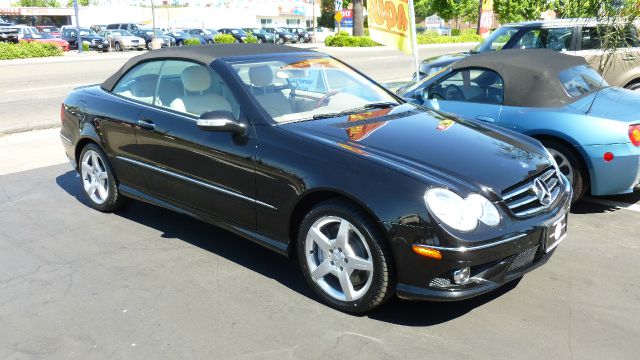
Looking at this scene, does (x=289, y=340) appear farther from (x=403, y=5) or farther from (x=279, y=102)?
(x=403, y=5)

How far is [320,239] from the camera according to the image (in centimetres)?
358

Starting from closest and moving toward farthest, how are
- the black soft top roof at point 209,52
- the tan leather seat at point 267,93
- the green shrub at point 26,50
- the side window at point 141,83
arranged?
the tan leather seat at point 267,93
the black soft top roof at point 209,52
the side window at point 141,83
the green shrub at point 26,50

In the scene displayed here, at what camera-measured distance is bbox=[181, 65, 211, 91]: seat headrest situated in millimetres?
4422

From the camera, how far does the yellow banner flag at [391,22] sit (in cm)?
874

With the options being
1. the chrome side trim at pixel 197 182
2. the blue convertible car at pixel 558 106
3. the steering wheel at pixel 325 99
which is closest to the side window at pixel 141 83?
the chrome side trim at pixel 197 182

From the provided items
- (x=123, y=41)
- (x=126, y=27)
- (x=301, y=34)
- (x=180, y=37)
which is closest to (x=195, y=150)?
(x=123, y=41)

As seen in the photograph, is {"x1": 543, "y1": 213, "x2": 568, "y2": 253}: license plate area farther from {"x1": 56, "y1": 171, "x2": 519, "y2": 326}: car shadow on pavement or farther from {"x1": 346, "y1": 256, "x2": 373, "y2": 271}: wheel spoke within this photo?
{"x1": 346, "y1": 256, "x2": 373, "y2": 271}: wheel spoke

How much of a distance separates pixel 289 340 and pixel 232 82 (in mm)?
1868

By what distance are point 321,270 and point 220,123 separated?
3.81 ft

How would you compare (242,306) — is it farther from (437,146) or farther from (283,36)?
(283,36)

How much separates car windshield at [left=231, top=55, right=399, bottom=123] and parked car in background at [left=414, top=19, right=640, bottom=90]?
15.2 feet

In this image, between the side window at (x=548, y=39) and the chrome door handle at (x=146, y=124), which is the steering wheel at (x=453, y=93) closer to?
the chrome door handle at (x=146, y=124)

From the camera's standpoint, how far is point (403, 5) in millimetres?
8656

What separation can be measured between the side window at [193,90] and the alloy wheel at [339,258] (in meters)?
1.08
